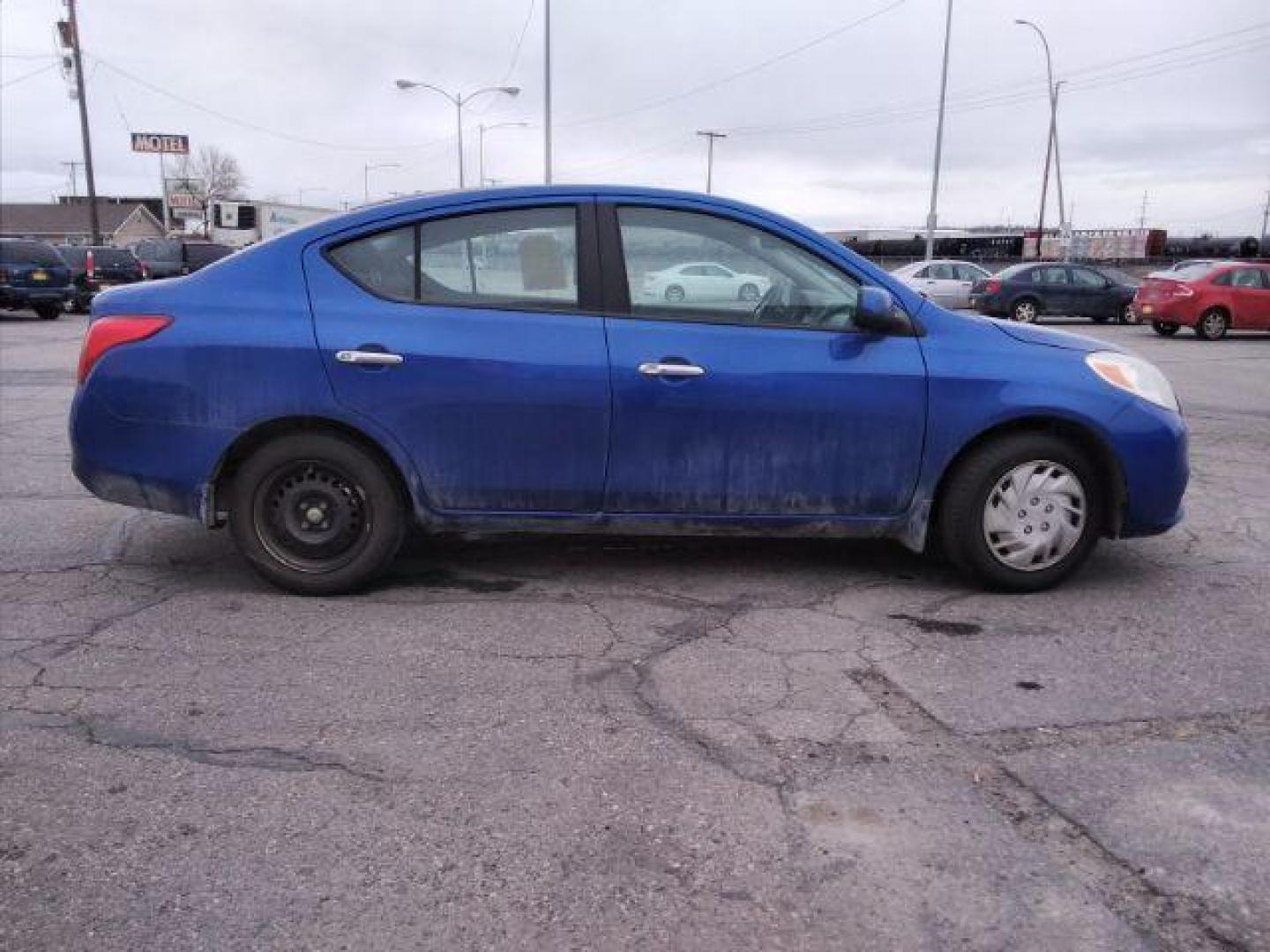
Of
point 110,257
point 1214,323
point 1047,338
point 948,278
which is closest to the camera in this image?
point 1047,338

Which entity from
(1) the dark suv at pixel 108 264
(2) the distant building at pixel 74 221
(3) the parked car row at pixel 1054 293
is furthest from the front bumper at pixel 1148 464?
(2) the distant building at pixel 74 221

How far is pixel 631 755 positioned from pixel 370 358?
1.96 m

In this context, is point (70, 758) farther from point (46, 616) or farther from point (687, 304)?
point (687, 304)

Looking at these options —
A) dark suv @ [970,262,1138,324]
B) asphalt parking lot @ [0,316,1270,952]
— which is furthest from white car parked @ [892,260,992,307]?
asphalt parking lot @ [0,316,1270,952]

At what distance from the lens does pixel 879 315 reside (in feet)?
13.8

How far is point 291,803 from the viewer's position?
2.80 metres

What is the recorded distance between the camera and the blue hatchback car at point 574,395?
4.19 m

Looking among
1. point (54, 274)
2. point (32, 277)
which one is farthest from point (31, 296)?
point (54, 274)

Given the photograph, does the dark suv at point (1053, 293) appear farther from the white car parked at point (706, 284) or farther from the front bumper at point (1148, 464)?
the white car parked at point (706, 284)

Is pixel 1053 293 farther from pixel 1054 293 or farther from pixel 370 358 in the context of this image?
pixel 370 358

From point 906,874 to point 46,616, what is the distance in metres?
3.41

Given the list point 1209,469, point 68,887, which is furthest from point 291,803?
point 1209,469

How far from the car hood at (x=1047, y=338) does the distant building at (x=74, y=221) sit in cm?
9202

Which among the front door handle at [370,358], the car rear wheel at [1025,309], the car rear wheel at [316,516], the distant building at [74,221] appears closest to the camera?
the front door handle at [370,358]
